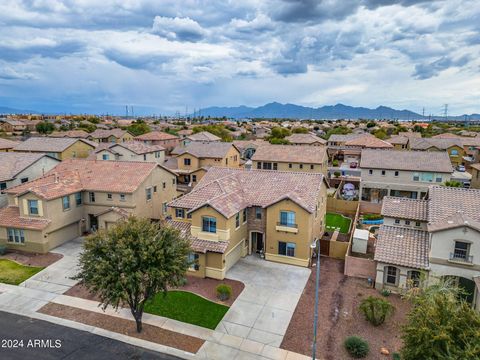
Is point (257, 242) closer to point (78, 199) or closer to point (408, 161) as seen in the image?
point (78, 199)

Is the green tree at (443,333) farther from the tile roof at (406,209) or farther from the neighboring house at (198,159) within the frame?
the neighboring house at (198,159)

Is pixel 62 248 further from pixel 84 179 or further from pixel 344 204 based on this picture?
pixel 344 204

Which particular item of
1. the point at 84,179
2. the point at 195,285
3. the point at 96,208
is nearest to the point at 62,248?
the point at 96,208

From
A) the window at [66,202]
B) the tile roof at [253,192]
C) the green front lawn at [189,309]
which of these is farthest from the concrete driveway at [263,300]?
the window at [66,202]

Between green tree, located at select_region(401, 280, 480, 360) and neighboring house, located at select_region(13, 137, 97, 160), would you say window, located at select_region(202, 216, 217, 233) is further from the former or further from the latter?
neighboring house, located at select_region(13, 137, 97, 160)

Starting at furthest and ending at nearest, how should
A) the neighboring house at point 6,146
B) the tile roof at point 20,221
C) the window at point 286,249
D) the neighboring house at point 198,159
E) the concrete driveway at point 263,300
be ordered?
the neighboring house at point 198,159 < the neighboring house at point 6,146 < the tile roof at point 20,221 < the window at point 286,249 < the concrete driveway at point 263,300

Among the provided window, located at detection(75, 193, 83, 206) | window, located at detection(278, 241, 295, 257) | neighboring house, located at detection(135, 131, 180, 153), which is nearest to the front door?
window, located at detection(278, 241, 295, 257)
